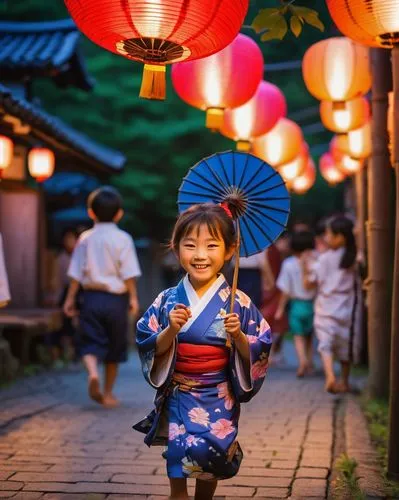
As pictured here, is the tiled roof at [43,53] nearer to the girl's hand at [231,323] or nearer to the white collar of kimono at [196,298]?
the white collar of kimono at [196,298]

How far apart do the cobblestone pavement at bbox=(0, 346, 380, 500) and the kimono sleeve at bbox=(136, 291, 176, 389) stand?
103 cm

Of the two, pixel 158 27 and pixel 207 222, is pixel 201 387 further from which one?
pixel 158 27

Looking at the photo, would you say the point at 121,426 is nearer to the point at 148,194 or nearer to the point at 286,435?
the point at 286,435

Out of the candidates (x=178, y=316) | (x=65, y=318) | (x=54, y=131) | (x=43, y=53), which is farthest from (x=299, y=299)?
(x=178, y=316)

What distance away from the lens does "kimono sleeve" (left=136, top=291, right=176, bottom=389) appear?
4.63m

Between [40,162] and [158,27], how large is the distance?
8.86 meters

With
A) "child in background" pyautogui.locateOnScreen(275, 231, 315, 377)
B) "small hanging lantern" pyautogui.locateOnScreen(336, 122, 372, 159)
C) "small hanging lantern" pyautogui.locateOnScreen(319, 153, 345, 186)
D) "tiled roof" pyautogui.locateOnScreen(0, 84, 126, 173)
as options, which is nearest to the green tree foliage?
"tiled roof" pyautogui.locateOnScreen(0, 84, 126, 173)

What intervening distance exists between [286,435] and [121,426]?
5.04 ft

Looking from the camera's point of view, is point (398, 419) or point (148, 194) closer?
point (398, 419)

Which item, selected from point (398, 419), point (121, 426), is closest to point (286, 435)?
point (121, 426)

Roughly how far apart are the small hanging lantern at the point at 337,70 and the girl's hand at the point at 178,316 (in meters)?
5.42

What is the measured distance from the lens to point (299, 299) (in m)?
13.1

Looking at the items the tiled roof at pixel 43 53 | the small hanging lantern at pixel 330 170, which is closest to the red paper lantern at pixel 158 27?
the tiled roof at pixel 43 53

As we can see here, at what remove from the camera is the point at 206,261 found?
470 cm
